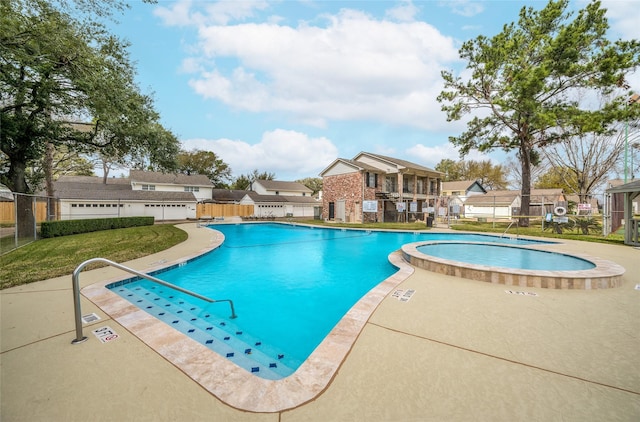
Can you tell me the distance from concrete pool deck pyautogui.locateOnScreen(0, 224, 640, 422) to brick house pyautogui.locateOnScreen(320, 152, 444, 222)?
1903 cm

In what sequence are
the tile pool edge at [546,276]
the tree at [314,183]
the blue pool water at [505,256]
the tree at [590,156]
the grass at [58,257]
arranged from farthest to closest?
the tree at [314,183] < the tree at [590,156] < the blue pool water at [505,256] < the grass at [58,257] < the tile pool edge at [546,276]

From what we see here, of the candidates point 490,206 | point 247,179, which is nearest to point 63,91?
point 247,179

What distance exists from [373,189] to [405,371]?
22.6 metres

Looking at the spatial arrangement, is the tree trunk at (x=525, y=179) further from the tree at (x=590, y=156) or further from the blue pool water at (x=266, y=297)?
the blue pool water at (x=266, y=297)

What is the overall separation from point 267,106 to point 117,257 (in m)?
17.3

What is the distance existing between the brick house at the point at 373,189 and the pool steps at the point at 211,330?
63.6 ft

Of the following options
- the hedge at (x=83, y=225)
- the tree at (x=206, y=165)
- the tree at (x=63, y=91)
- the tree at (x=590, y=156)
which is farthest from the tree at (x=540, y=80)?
the tree at (x=206, y=165)

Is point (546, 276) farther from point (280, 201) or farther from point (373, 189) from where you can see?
point (280, 201)

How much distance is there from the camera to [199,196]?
37.4 metres

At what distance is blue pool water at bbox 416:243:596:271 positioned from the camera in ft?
25.2

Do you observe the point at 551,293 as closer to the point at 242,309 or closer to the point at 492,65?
the point at 242,309

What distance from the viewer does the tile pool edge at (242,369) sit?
2.22m

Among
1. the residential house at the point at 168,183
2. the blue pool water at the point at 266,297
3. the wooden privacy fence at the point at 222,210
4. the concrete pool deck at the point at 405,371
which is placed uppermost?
the residential house at the point at 168,183

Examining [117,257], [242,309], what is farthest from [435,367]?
[117,257]
